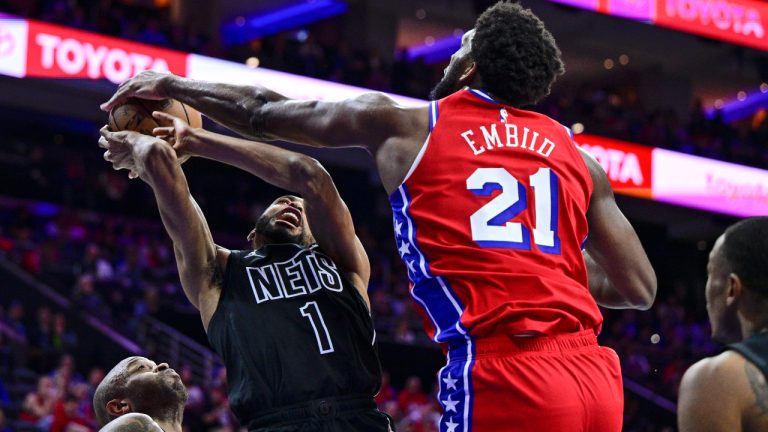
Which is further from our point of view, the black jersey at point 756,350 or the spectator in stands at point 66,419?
the spectator in stands at point 66,419

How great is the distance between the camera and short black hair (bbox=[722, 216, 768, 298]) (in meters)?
2.75

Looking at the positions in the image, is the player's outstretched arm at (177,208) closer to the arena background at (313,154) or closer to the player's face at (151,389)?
the player's face at (151,389)

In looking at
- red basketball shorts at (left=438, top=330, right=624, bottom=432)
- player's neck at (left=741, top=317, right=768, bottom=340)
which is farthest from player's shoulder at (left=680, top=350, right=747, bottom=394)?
red basketball shorts at (left=438, top=330, right=624, bottom=432)

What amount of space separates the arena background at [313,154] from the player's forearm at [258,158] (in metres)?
7.77

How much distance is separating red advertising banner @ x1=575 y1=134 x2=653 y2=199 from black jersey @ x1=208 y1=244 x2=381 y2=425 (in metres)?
16.0

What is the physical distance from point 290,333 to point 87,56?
13187 mm

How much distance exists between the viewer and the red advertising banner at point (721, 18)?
2080 cm

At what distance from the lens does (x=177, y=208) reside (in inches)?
164

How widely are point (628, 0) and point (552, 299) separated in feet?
60.0

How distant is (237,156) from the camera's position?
144 inches

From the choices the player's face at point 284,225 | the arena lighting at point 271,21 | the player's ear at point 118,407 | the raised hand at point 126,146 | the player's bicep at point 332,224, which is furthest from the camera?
the arena lighting at point 271,21

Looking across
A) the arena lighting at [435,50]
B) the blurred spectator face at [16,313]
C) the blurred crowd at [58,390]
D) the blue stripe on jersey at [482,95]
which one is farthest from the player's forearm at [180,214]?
the arena lighting at [435,50]

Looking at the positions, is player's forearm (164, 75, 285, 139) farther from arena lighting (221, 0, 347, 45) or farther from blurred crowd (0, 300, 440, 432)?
arena lighting (221, 0, 347, 45)

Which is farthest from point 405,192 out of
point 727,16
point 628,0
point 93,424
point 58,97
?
point 727,16
